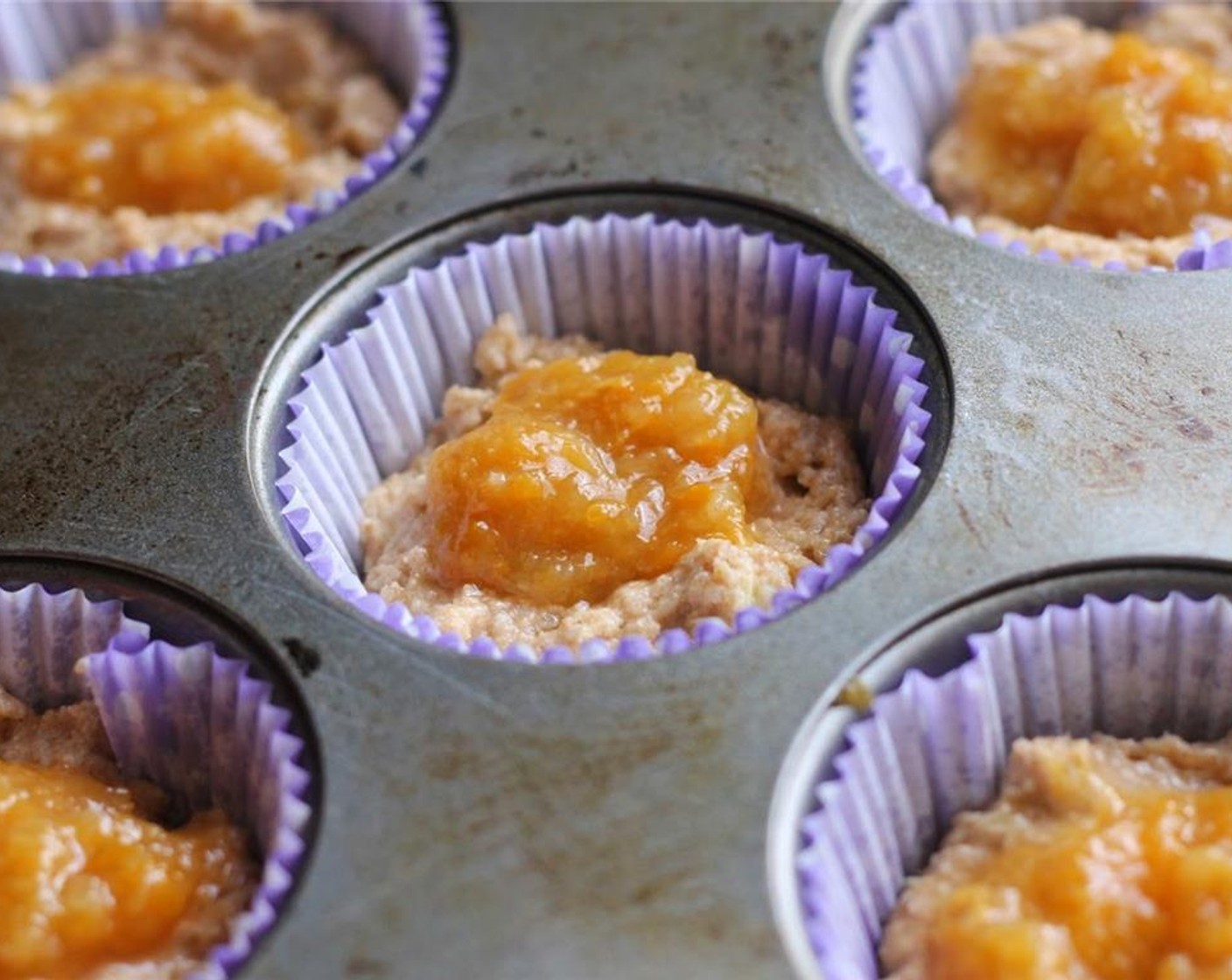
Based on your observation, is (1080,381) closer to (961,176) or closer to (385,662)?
(961,176)

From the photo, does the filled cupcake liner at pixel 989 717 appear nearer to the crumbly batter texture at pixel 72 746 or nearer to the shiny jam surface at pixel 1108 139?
the crumbly batter texture at pixel 72 746

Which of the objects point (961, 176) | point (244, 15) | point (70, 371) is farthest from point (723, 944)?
point (244, 15)

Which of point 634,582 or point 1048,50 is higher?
point 1048,50

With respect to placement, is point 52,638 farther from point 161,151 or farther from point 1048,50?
point 1048,50

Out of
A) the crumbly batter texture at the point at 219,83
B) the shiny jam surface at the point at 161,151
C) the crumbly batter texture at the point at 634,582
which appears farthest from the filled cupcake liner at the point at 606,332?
the shiny jam surface at the point at 161,151

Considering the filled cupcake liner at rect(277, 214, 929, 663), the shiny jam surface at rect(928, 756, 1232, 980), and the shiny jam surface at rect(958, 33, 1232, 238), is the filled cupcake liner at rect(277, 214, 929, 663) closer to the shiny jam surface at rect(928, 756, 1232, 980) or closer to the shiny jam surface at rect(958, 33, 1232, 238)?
the shiny jam surface at rect(958, 33, 1232, 238)

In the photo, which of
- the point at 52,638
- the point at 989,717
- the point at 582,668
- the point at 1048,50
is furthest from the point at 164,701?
the point at 1048,50

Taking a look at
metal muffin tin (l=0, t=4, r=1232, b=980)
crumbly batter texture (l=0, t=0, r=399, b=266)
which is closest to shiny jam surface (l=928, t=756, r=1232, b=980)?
metal muffin tin (l=0, t=4, r=1232, b=980)
